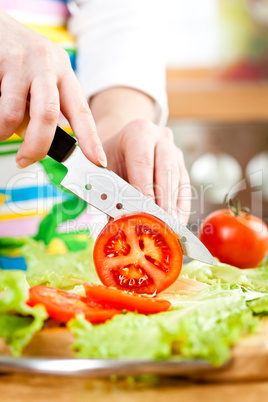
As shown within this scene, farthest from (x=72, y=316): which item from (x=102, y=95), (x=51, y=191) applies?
(x=102, y=95)

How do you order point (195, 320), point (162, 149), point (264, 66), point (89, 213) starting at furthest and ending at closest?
point (264, 66)
point (89, 213)
point (162, 149)
point (195, 320)

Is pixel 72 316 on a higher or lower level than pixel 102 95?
lower

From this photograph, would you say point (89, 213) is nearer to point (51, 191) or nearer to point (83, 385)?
point (51, 191)

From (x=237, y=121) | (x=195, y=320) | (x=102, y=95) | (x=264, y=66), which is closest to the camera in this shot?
(x=195, y=320)

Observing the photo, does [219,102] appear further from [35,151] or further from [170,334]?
[170,334]

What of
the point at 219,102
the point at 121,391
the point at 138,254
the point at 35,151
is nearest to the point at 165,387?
the point at 121,391

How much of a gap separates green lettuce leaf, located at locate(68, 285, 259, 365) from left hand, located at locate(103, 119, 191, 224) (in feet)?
1.55

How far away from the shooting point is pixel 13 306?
899mm

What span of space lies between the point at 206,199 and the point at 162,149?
233 cm

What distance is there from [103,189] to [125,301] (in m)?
0.34

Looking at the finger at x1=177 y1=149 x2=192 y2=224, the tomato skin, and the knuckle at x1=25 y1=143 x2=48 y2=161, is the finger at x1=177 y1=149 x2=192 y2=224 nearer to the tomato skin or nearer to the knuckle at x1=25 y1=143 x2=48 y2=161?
the tomato skin

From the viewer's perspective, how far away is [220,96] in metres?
3.69

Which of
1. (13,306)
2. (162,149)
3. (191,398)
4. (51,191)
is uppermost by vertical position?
(162,149)

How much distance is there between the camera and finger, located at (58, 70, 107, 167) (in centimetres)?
122
